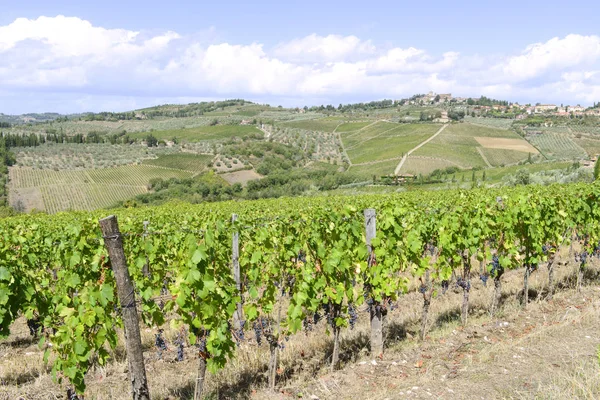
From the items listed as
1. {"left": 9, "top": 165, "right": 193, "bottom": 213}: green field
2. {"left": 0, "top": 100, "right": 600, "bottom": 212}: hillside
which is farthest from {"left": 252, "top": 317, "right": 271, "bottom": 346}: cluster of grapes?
Result: {"left": 9, "top": 165, "right": 193, "bottom": 213}: green field

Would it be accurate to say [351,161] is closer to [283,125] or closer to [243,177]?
[243,177]

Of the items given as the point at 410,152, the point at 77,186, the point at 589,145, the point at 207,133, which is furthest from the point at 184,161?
the point at 589,145

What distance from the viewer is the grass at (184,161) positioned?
85.7m

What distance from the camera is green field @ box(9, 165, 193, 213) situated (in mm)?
62500

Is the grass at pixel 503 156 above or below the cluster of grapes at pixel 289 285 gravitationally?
below

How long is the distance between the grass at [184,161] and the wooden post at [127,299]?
83.4m

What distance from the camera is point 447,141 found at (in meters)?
91.5

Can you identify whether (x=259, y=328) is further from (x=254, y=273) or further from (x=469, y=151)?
(x=469, y=151)

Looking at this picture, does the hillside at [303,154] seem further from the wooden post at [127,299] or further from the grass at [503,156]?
the wooden post at [127,299]

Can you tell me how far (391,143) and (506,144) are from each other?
73.9ft

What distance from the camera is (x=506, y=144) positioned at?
87.1 metres

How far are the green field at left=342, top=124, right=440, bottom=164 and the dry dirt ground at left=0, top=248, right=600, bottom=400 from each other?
78649mm

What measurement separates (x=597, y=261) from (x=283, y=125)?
12952cm

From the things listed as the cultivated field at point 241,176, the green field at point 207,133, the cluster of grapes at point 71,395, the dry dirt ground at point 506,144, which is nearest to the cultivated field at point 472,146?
the dry dirt ground at point 506,144
